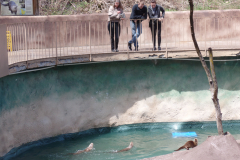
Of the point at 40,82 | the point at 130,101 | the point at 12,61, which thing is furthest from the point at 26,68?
the point at 130,101

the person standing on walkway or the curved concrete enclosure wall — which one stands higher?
the person standing on walkway


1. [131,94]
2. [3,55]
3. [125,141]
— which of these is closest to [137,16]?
[131,94]

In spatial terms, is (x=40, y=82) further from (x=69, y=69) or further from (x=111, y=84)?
(x=111, y=84)

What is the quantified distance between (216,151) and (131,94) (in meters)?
6.49

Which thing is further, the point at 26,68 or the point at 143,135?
the point at 143,135

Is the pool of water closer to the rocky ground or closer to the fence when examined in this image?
the fence

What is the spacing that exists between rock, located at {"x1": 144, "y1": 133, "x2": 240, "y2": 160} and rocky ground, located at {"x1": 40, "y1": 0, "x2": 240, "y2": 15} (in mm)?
11207

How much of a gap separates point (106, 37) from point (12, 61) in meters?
4.68

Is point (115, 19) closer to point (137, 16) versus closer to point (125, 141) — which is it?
point (137, 16)

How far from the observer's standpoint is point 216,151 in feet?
25.9

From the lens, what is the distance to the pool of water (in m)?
11.3

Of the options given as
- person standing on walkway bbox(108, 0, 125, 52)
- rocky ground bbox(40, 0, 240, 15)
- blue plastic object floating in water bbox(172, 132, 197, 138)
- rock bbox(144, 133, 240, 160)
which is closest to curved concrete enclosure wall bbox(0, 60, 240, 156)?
blue plastic object floating in water bbox(172, 132, 197, 138)

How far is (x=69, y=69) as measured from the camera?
13.0m

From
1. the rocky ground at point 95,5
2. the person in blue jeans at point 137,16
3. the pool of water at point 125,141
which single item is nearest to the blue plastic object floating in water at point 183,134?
the pool of water at point 125,141
